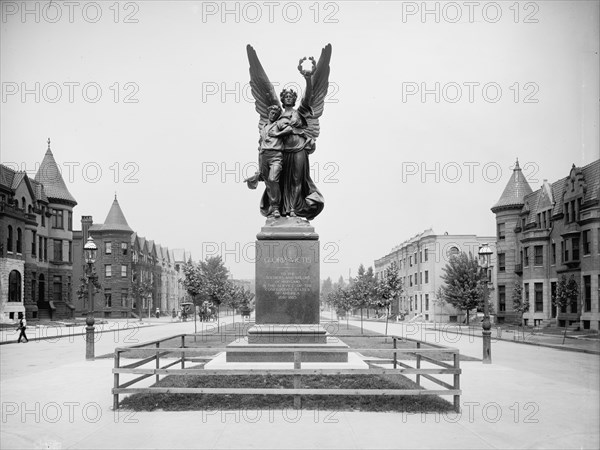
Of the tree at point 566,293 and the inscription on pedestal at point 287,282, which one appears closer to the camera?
the inscription on pedestal at point 287,282

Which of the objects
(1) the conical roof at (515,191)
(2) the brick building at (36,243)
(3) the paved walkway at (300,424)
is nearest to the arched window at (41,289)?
(2) the brick building at (36,243)

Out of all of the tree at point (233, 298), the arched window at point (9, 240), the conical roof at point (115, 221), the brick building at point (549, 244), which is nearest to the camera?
the brick building at point (549, 244)

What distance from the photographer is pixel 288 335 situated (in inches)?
466

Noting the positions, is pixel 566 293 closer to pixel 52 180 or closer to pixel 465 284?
pixel 465 284

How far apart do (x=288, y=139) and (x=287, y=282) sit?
10.5ft

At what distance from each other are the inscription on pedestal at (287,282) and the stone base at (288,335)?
172 mm

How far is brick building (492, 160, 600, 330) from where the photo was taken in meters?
38.6

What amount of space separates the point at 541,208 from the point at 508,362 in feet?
98.7

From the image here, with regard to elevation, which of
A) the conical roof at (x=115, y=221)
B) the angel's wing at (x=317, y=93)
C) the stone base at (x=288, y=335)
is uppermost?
the conical roof at (x=115, y=221)

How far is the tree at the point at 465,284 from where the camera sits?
49.2m

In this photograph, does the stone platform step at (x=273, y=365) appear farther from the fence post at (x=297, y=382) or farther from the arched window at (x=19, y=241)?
the arched window at (x=19, y=241)

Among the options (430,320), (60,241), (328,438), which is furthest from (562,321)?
(60,241)

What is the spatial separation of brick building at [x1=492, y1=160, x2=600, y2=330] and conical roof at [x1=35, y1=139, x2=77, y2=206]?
148 ft

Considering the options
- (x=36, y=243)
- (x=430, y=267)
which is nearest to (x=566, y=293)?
(x=430, y=267)
